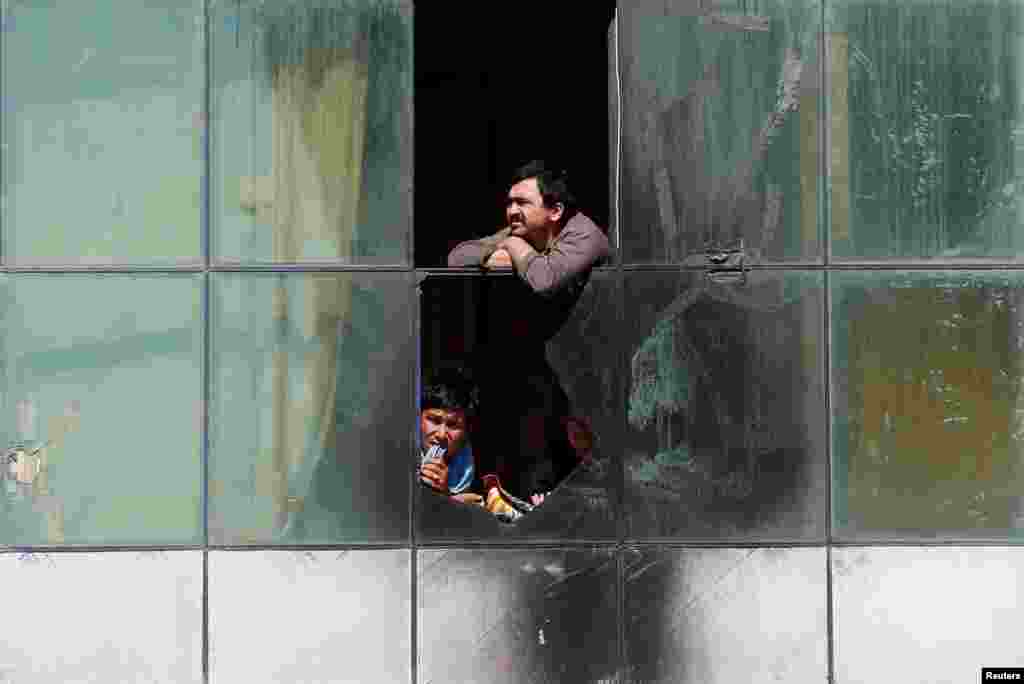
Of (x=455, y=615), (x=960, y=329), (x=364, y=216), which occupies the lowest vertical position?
(x=455, y=615)

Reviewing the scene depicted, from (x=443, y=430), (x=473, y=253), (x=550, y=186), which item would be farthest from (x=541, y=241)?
(x=443, y=430)

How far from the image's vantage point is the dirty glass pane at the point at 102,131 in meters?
8.50

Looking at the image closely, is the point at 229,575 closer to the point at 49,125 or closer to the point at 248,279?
the point at 248,279

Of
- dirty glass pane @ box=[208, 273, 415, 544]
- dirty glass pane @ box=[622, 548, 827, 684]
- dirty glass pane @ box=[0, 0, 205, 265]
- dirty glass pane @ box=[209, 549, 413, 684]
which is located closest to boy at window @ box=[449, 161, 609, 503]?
dirty glass pane @ box=[208, 273, 415, 544]

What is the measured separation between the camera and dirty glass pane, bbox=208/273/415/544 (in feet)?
27.7

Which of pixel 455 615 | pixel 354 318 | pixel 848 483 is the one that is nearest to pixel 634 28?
pixel 354 318

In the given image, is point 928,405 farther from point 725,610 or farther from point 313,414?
point 313,414

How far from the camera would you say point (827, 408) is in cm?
851

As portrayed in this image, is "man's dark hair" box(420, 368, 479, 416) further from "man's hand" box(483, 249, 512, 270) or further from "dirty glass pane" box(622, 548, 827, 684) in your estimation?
"dirty glass pane" box(622, 548, 827, 684)

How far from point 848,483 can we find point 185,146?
13.1ft

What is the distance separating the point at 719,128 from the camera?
855 cm

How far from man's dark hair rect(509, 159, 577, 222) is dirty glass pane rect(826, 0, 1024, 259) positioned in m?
1.64

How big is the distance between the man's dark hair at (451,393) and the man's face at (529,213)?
1090mm

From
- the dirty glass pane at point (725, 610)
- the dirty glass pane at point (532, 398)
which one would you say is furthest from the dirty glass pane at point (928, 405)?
the dirty glass pane at point (532, 398)
